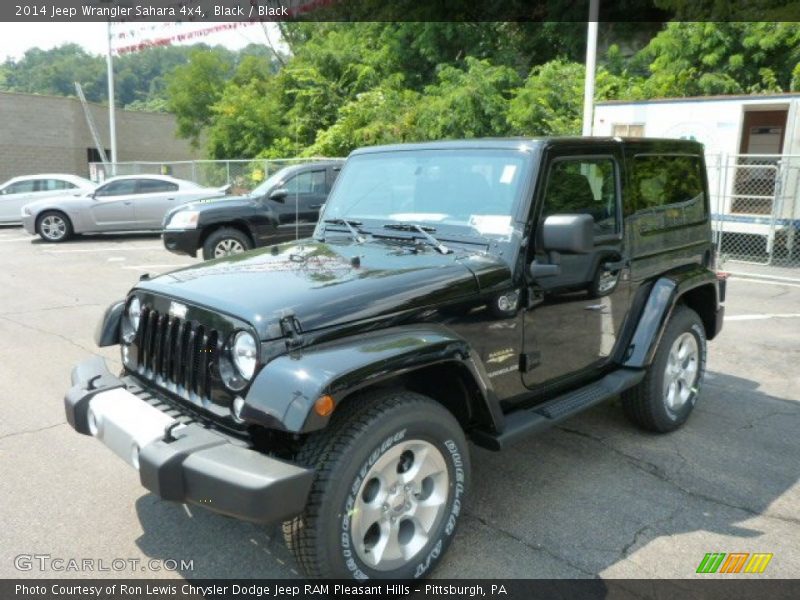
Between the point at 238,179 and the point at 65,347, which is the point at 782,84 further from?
the point at 65,347

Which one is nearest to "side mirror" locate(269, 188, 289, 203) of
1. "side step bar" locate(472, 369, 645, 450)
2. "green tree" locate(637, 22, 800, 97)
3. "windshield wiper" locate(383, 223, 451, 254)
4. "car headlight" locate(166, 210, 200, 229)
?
"car headlight" locate(166, 210, 200, 229)

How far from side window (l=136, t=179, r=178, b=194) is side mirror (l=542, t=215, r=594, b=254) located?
13657mm

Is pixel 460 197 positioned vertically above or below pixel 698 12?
below

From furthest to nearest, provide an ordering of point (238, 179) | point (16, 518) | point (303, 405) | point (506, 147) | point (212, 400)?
point (238, 179) < point (506, 147) < point (16, 518) < point (212, 400) < point (303, 405)

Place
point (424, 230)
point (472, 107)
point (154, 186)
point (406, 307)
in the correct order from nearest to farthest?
1. point (406, 307)
2. point (424, 230)
3. point (154, 186)
4. point (472, 107)

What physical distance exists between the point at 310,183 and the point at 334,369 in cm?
867

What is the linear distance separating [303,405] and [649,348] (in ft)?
8.26

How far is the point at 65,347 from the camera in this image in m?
6.55

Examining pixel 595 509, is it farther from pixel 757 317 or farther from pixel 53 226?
pixel 53 226

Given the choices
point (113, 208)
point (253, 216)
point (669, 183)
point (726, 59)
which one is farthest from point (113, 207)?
point (726, 59)

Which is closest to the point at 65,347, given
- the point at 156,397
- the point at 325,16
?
the point at 156,397

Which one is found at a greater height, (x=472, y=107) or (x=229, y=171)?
(x=472, y=107)

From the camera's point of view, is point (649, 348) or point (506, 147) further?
point (649, 348)

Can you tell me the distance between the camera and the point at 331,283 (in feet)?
10.1
